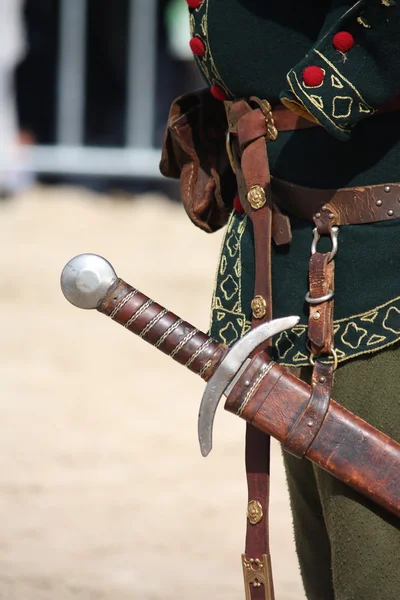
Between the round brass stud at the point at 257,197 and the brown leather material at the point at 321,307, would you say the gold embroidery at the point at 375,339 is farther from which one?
the round brass stud at the point at 257,197

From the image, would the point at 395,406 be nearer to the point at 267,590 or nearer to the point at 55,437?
the point at 267,590

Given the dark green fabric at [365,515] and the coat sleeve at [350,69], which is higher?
the coat sleeve at [350,69]

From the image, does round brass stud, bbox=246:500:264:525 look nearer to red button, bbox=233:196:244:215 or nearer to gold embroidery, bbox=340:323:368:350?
gold embroidery, bbox=340:323:368:350

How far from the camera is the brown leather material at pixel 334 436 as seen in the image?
1704 mm

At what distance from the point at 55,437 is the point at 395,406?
293 centimetres

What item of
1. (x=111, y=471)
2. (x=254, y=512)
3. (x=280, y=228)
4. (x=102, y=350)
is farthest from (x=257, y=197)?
(x=102, y=350)

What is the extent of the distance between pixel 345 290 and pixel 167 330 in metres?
0.30

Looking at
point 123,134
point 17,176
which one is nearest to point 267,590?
point 17,176

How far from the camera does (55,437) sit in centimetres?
446

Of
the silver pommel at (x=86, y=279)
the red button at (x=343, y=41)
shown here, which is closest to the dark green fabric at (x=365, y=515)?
the silver pommel at (x=86, y=279)

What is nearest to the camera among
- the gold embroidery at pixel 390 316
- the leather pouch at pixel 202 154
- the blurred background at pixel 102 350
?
the gold embroidery at pixel 390 316

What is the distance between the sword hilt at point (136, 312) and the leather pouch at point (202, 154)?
325 mm

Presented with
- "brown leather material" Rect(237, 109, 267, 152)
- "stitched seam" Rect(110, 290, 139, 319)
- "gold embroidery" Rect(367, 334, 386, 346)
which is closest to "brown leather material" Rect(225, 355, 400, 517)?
"gold embroidery" Rect(367, 334, 386, 346)

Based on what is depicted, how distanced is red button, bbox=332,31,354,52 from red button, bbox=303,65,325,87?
4cm
